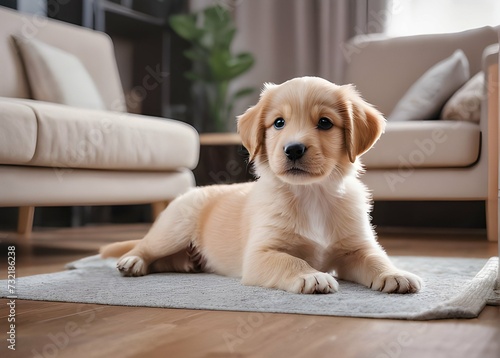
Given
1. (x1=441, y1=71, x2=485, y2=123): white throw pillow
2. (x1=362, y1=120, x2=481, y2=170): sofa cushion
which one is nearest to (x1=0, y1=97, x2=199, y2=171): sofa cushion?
(x1=362, y1=120, x2=481, y2=170): sofa cushion

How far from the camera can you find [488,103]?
10.0ft

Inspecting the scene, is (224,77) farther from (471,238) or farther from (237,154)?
(471,238)

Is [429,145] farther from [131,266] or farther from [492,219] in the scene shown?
[131,266]

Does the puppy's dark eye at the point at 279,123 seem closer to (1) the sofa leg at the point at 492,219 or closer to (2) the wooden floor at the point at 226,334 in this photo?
(2) the wooden floor at the point at 226,334

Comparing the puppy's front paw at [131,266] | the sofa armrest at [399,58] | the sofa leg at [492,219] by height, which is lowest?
the sofa leg at [492,219]

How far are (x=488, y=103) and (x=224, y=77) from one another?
2.86 metres

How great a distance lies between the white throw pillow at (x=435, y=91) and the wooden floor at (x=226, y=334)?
8.27ft

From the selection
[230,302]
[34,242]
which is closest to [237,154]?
[34,242]

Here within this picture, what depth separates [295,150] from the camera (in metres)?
1.57

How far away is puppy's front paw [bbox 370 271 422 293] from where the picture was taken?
146 centimetres

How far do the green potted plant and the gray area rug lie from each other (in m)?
3.69

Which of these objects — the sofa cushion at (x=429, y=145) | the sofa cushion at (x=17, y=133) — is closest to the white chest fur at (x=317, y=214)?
the sofa cushion at (x=17, y=133)

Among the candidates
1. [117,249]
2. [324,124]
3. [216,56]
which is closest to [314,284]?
[324,124]

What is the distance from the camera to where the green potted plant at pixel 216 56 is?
5.46m
